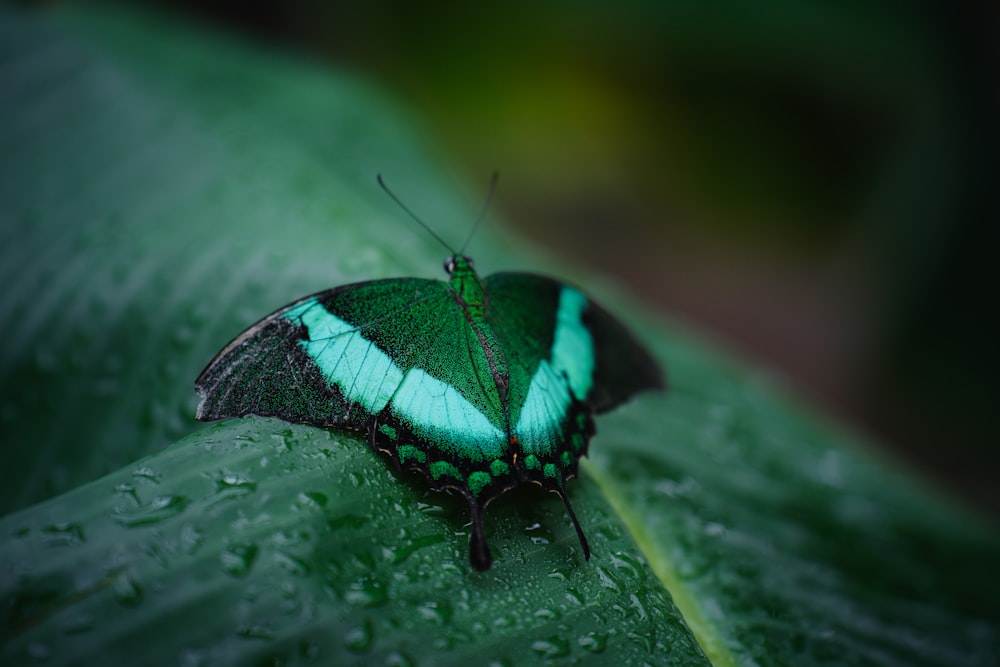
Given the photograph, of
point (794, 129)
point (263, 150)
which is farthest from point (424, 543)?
point (794, 129)

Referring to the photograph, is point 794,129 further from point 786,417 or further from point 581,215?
point 786,417

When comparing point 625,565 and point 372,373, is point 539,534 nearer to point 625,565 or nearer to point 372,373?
point 625,565

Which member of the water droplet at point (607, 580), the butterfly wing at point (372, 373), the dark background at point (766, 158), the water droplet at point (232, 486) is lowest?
the water droplet at point (607, 580)

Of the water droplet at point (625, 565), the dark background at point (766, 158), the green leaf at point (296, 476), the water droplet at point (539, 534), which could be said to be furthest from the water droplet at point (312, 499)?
the dark background at point (766, 158)

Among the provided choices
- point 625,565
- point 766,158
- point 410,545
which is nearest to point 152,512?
point 410,545

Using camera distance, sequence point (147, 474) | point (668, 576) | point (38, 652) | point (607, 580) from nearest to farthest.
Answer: point (38, 652) < point (147, 474) < point (607, 580) < point (668, 576)

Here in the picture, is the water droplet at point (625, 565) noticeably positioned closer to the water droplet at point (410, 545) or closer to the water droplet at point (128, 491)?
the water droplet at point (410, 545)

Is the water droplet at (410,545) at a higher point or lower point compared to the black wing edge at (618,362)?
lower
